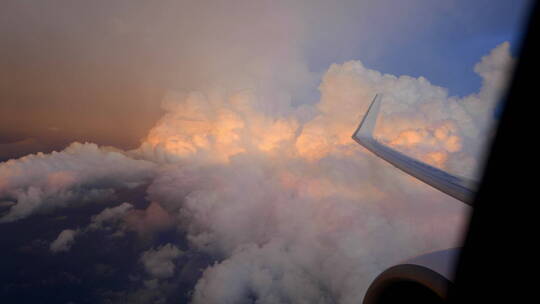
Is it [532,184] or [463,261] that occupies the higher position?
[532,184]

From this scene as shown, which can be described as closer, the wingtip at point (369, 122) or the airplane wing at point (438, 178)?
the airplane wing at point (438, 178)

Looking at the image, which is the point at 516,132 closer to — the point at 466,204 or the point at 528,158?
the point at 528,158

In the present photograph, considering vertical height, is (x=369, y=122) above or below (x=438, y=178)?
above

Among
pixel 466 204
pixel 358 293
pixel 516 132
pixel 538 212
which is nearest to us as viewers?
pixel 538 212

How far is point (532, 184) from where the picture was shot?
5.45 feet

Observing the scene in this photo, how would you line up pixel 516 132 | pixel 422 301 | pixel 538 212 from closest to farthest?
pixel 538 212, pixel 516 132, pixel 422 301

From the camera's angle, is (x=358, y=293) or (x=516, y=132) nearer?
(x=516, y=132)

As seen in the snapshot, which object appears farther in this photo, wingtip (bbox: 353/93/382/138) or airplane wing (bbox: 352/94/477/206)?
wingtip (bbox: 353/93/382/138)

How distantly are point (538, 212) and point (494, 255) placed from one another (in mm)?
446

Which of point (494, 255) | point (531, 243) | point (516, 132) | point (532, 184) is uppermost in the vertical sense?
point (516, 132)

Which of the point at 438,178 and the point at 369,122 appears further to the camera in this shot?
the point at 369,122

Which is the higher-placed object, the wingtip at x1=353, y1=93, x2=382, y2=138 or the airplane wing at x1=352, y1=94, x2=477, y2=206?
the wingtip at x1=353, y1=93, x2=382, y2=138

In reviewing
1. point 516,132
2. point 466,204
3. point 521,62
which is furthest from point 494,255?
point 466,204

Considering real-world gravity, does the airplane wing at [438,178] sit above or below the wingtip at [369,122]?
below
